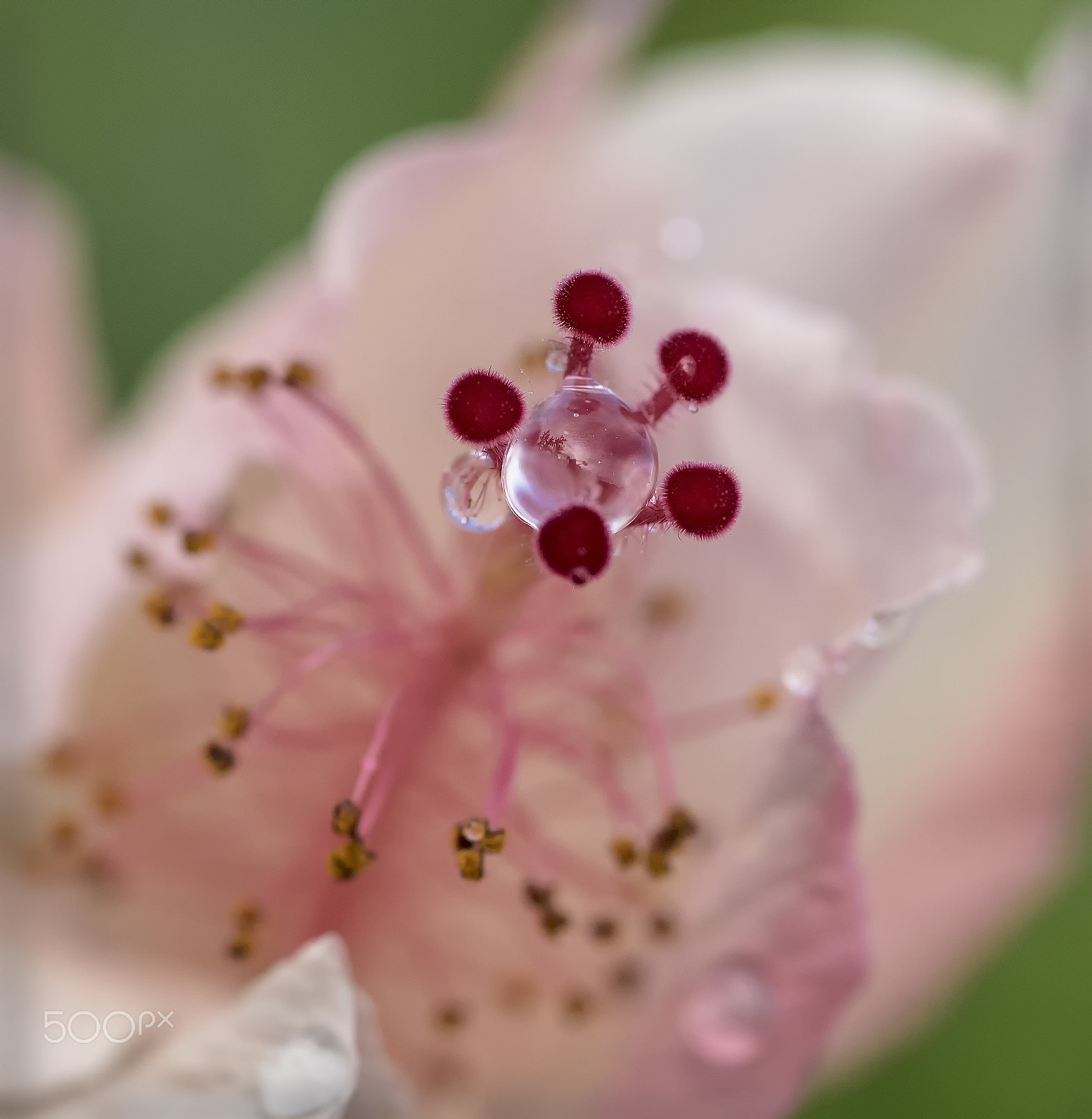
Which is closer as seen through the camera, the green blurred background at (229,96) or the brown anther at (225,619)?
the brown anther at (225,619)

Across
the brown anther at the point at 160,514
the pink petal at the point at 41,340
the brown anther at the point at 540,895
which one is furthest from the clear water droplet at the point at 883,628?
the pink petal at the point at 41,340

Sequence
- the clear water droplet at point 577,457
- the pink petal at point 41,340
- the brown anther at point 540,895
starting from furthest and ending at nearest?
the pink petal at point 41,340 → the brown anther at point 540,895 → the clear water droplet at point 577,457

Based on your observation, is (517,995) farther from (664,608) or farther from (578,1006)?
(664,608)

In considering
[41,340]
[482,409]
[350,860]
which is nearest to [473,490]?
[482,409]

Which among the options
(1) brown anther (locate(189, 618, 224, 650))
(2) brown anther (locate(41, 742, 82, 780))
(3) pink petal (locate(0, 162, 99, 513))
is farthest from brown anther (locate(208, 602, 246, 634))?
(3) pink petal (locate(0, 162, 99, 513))

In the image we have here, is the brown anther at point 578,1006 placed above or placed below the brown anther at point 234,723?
below

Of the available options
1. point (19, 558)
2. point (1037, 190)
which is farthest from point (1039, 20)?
point (19, 558)

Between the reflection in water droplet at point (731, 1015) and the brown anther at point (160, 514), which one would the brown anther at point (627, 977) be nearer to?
the reflection in water droplet at point (731, 1015)

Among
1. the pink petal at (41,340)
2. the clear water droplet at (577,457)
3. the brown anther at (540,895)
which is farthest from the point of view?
the pink petal at (41,340)
